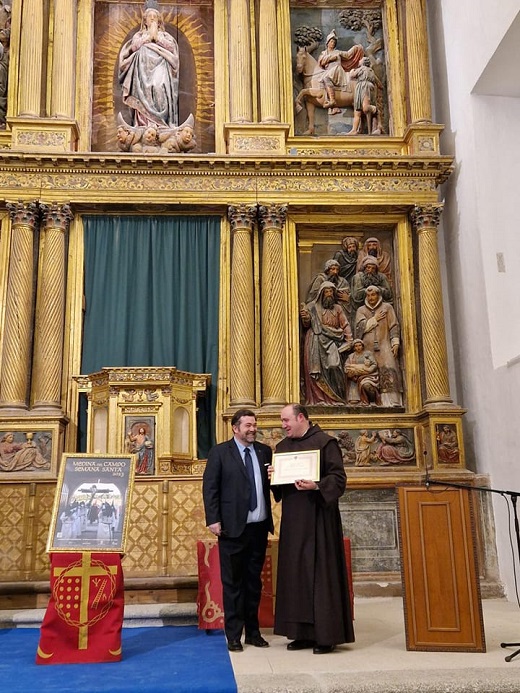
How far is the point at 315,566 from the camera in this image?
5.01 metres

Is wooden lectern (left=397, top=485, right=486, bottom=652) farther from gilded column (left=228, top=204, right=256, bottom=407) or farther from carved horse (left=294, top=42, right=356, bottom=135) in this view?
carved horse (left=294, top=42, right=356, bottom=135)

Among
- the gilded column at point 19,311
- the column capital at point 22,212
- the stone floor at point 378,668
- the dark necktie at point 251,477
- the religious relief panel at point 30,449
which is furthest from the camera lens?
the column capital at point 22,212

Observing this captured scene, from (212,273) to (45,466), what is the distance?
3281 millimetres

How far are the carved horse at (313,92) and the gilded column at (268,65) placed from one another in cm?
40

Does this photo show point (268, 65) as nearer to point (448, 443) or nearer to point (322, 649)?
point (448, 443)

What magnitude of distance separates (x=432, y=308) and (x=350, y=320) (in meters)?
1.08

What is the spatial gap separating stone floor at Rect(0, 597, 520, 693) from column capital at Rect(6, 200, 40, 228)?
6.00 metres

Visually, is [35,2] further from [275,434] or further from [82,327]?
[275,434]

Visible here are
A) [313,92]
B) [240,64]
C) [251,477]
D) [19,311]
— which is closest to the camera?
[251,477]

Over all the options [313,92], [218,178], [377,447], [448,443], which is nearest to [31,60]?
[218,178]

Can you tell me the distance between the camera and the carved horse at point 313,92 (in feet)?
34.6

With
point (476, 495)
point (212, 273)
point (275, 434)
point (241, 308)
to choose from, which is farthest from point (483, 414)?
point (212, 273)

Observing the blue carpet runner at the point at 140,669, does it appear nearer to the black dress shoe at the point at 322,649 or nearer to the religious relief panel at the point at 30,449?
the black dress shoe at the point at 322,649

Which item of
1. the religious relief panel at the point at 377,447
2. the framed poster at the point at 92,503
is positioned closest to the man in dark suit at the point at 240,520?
the framed poster at the point at 92,503
